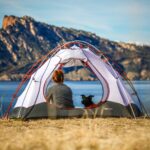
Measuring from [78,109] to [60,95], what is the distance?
28.7 inches

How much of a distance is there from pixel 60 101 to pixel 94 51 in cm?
292

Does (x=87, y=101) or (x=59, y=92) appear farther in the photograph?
(x=87, y=101)

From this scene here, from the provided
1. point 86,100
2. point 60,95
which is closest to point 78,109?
point 60,95

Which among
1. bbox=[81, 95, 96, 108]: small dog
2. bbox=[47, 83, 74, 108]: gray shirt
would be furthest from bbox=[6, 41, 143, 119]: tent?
bbox=[81, 95, 96, 108]: small dog

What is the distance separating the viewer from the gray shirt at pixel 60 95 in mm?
11469

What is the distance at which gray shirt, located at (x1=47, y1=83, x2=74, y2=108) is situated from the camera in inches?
452

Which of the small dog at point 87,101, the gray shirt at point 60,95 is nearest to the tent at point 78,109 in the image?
the gray shirt at point 60,95

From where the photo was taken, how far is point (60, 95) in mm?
11461

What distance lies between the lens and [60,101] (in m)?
11.6

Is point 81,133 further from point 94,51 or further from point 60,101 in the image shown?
point 94,51

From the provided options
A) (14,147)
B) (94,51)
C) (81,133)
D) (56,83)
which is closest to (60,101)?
(56,83)

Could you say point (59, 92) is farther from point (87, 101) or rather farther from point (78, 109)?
point (87, 101)

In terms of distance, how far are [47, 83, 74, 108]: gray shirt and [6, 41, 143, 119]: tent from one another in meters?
0.18

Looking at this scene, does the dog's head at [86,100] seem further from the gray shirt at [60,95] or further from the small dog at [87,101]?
the gray shirt at [60,95]
